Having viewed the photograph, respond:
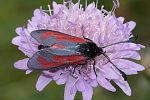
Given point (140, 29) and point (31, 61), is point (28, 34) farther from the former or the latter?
point (140, 29)

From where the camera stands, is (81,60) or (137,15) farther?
(137,15)

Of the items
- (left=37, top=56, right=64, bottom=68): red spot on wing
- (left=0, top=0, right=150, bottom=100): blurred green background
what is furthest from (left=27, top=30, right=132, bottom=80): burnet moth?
(left=0, top=0, right=150, bottom=100): blurred green background

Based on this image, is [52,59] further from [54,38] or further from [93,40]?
[93,40]

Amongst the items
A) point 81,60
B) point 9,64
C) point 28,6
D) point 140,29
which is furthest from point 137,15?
point 81,60

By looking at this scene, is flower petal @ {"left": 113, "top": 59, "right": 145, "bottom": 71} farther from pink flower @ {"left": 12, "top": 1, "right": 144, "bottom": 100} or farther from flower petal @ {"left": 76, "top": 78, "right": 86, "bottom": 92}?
flower petal @ {"left": 76, "top": 78, "right": 86, "bottom": 92}

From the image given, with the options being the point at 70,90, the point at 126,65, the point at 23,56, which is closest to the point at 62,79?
the point at 70,90

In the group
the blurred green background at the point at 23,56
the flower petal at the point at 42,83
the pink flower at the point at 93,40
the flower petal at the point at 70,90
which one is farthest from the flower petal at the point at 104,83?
Result: the blurred green background at the point at 23,56

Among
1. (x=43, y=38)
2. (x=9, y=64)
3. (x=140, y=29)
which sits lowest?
(x=9, y=64)

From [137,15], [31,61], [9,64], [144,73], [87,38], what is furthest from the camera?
[137,15]
